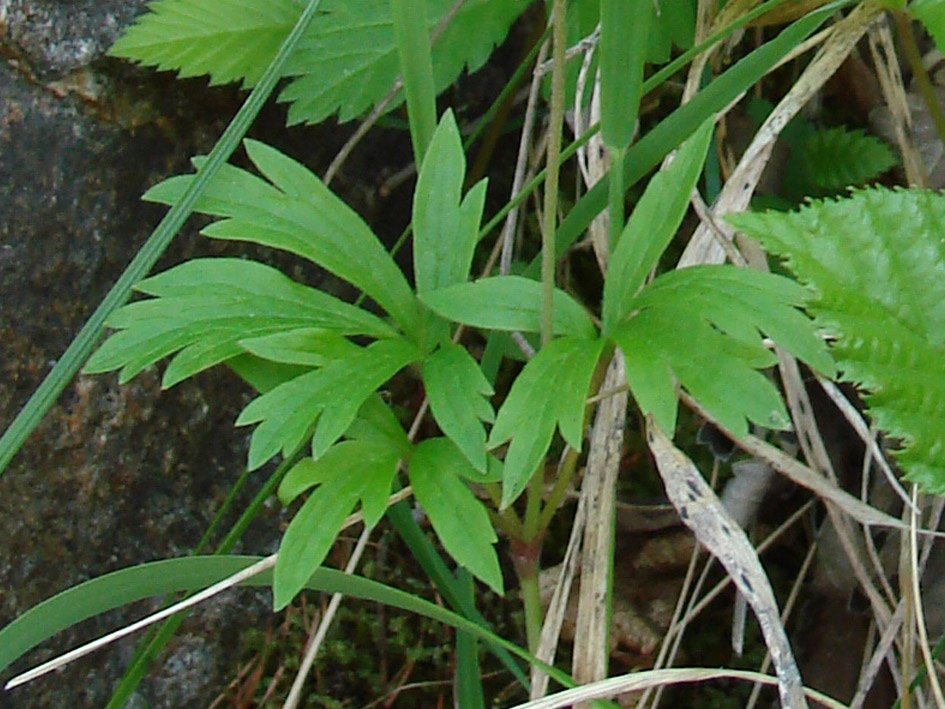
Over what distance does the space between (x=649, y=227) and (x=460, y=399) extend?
0.26 m

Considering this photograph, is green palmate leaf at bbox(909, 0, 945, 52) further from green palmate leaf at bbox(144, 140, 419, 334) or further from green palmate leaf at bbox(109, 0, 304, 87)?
green palmate leaf at bbox(109, 0, 304, 87)

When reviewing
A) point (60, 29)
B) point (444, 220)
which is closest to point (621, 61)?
point (444, 220)

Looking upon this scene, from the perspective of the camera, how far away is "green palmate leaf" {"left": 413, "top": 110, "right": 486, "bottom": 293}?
1.10 metres

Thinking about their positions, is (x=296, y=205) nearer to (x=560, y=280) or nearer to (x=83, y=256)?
(x=83, y=256)

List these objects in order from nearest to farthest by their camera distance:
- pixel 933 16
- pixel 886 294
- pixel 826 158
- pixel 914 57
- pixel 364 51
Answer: pixel 886 294 → pixel 933 16 → pixel 914 57 → pixel 364 51 → pixel 826 158

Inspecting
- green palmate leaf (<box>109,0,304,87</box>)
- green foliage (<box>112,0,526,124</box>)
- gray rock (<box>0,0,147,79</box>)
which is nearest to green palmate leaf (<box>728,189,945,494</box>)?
green foliage (<box>112,0,526,124</box>)

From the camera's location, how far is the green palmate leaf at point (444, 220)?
1103mm

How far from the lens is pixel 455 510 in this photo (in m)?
0.99

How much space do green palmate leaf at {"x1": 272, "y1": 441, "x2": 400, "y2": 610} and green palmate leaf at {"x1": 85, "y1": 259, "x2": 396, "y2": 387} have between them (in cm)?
13

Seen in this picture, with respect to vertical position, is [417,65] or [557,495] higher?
[417,65]

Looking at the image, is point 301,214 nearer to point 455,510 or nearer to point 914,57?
point 455,510

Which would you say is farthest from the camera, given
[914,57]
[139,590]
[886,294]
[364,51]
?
[364,51]

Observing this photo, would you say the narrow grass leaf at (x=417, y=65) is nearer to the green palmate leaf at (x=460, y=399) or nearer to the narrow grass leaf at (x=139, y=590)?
the green palmate leaf at (x=460, y=399)

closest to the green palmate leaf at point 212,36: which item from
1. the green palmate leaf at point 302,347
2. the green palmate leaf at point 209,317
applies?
the green palmate leaf at point 209,317
